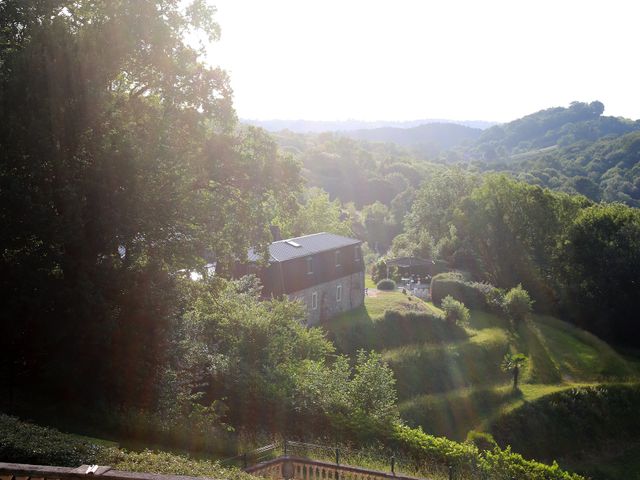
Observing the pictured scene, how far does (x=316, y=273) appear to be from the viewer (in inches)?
1409

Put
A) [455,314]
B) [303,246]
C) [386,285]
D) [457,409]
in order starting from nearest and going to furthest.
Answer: [457,409], [303,246], [455,314], [386,285]

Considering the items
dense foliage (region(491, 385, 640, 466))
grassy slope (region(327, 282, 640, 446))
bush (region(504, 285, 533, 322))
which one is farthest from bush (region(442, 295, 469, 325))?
dense foliage (region(491, 385, 640, 466))

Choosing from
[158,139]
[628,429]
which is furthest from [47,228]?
[628,429]

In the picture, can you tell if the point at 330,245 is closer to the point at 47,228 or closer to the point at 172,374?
the point at 172,374

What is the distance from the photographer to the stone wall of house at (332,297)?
116 ft

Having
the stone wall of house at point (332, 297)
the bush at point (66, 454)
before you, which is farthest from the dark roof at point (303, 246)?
the bush at point (66, 454)

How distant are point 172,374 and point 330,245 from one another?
887 inches

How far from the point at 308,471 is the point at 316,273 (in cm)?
2259

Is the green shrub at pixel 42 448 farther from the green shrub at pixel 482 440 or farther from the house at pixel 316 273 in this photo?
the green shrub at pixel 482 440

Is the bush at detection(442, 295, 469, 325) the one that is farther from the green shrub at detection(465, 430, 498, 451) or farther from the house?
the green shrub at detection(465, 430, 498, 451)

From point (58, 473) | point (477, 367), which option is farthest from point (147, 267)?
point (477, 367)

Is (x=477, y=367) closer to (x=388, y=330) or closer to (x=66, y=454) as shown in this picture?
(x=388, y=330)

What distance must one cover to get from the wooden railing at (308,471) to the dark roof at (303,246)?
17715mm

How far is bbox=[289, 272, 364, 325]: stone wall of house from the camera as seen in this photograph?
1391 inches
